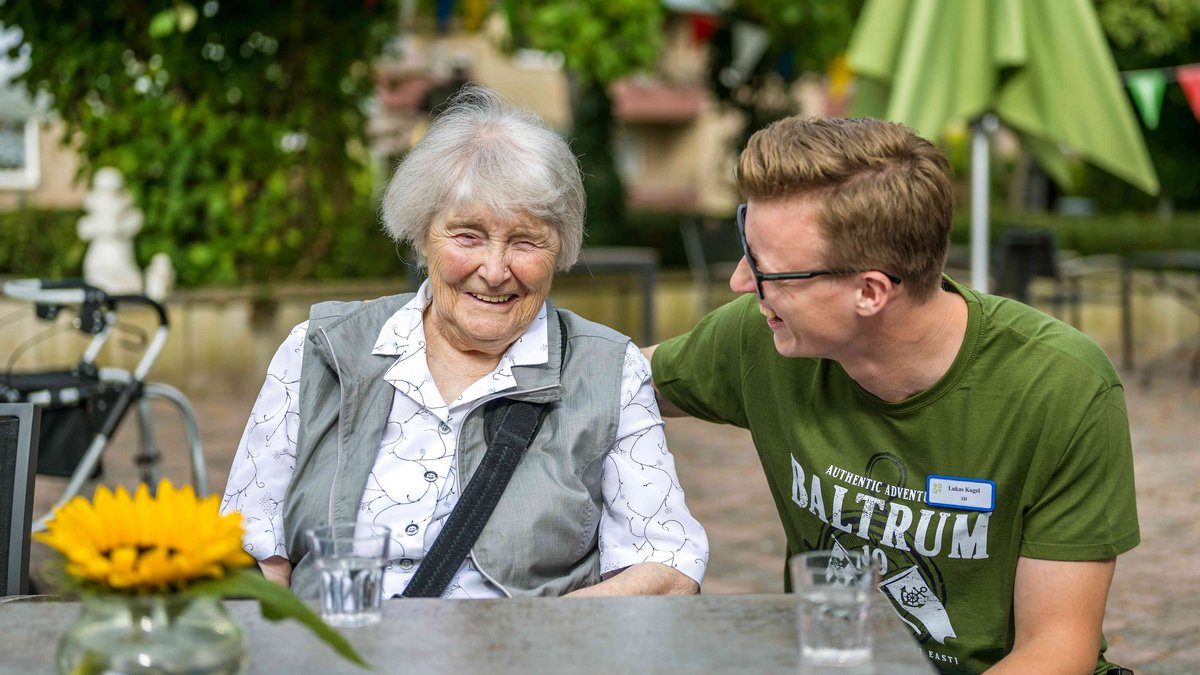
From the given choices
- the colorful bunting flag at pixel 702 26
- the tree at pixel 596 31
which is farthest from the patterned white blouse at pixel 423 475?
the colorful bunting flag at pixel 702 26

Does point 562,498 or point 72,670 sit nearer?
point 72,670

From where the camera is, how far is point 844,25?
14180 mm

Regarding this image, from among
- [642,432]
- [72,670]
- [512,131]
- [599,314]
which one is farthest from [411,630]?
[599,314]

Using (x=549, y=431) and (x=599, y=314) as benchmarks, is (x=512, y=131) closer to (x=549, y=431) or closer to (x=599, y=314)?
(x=549, y=431)

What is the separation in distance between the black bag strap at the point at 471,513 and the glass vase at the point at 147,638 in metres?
0.95

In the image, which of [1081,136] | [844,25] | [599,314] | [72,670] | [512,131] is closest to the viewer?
[72,670]

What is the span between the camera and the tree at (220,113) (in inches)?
385

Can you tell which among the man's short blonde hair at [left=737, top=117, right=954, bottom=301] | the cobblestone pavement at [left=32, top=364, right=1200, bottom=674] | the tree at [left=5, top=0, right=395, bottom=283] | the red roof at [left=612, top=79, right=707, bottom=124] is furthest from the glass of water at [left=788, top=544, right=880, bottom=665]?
the red roof at [left=612, top=79, right=707, bottom=124]

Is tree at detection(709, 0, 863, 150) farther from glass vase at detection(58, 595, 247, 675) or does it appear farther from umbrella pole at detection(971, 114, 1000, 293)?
glass vase at detection(58, 595, 247, 675)

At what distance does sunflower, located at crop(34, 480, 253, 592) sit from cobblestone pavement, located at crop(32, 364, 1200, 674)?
11.7ft

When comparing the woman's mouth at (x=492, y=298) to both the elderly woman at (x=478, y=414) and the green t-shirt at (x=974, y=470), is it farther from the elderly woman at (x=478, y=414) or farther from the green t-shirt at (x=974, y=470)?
the green t-shirt at (x=974, y=470)

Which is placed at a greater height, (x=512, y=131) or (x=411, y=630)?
(x=512, y=131)

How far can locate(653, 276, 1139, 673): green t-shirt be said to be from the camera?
2.20 meters

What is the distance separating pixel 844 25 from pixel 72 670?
1353 cm
